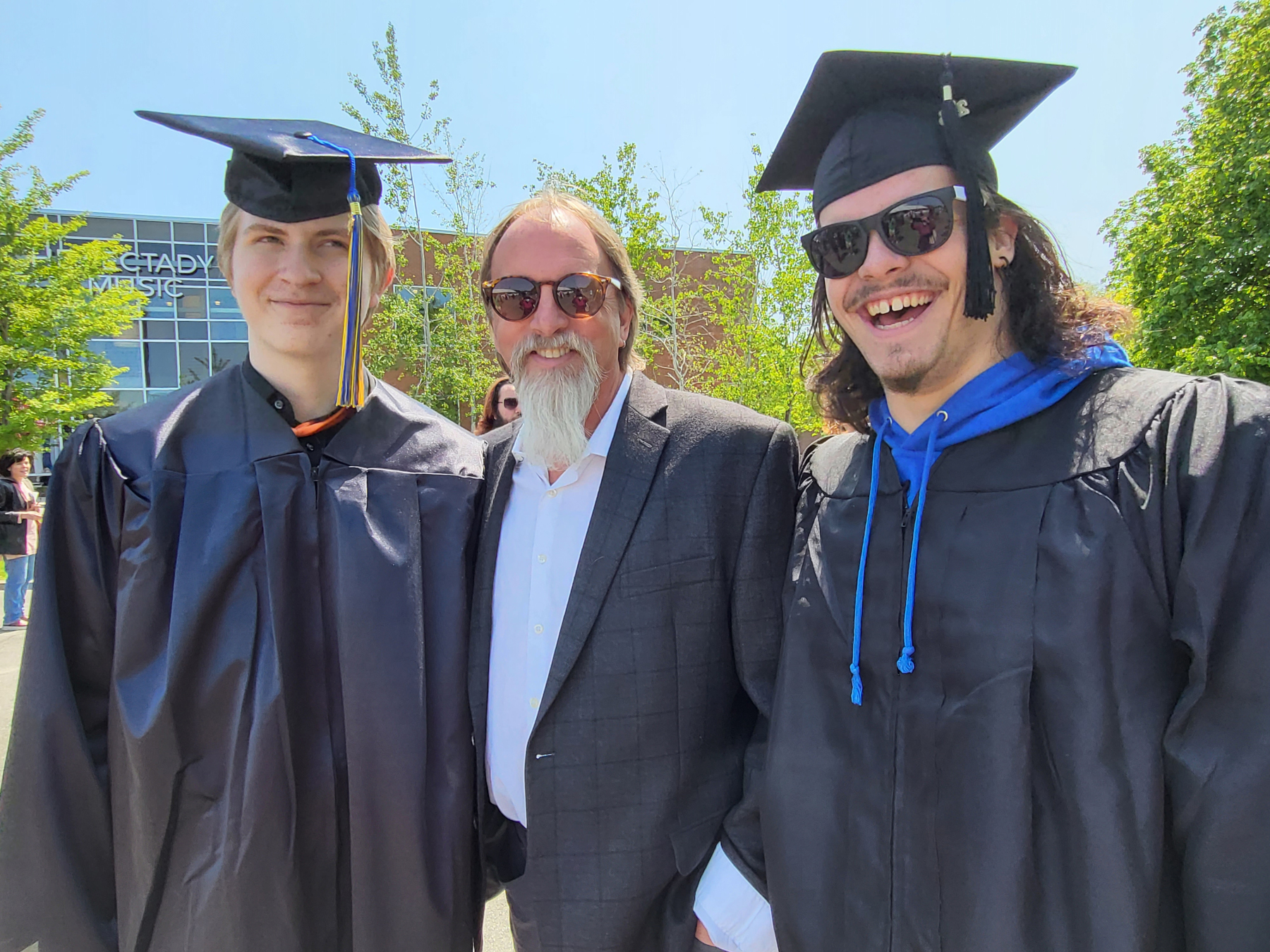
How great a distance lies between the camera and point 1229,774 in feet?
3.54

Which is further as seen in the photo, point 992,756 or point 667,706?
point 667,706

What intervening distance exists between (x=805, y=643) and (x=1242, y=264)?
67.0ft

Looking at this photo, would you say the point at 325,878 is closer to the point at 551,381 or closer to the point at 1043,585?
the point at 551,381

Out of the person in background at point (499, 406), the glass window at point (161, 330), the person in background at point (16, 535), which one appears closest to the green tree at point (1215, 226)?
the person in background at point (499, 406)

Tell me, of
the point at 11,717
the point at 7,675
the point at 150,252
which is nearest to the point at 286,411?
the point at 11,717

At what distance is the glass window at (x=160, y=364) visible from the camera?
24.3 meters

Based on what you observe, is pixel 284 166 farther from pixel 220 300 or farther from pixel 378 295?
pixel 220 300

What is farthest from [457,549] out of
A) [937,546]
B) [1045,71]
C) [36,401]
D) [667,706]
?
[36,401]

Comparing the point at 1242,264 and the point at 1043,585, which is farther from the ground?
the point at 1242,264

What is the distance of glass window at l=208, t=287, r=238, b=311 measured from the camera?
2459 cm

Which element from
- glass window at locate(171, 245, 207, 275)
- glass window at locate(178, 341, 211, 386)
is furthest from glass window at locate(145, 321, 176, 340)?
glass window at locate(171, 245, 207, 275)

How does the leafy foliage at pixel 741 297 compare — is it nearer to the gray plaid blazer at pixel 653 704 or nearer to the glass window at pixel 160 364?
the gray plaid blazer at pixel 653 704

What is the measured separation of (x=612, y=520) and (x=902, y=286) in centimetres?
86

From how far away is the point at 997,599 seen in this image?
1283mm
